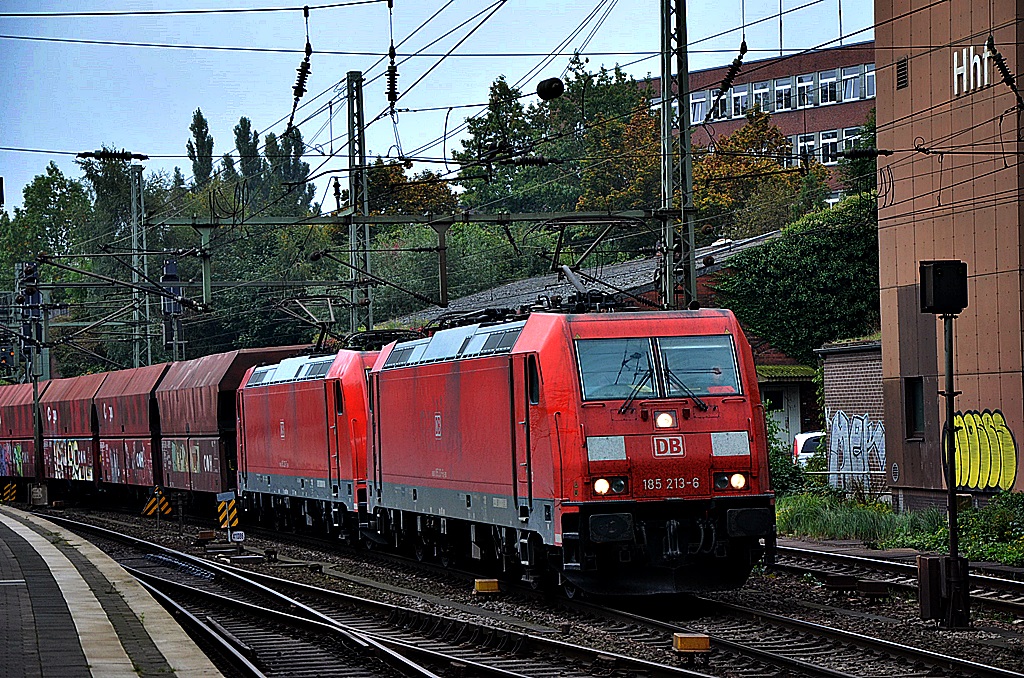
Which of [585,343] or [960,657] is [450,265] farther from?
[960,657]

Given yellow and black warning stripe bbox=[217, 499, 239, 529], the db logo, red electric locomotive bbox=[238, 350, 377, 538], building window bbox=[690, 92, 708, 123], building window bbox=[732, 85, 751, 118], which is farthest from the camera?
building window bbox=[690, 92, 708, 123]

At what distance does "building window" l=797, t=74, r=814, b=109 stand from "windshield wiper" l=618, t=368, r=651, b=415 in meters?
60.9

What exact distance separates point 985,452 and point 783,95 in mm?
54565

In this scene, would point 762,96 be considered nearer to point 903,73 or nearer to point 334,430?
point 903,73

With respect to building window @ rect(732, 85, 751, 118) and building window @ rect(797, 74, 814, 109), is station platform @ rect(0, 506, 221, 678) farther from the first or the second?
building window @ rect(732, 85, 751, 118)

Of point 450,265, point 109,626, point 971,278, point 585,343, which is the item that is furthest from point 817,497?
point 450,265

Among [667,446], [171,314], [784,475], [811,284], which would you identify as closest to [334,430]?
[784,475]

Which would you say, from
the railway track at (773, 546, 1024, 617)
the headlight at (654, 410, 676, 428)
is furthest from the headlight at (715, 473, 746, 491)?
the railway track at (773, 546, 1024, 617)

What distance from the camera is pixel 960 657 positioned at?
12.6 metres

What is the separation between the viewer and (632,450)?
51.5ft

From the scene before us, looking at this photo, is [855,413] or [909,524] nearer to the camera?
[909,524]

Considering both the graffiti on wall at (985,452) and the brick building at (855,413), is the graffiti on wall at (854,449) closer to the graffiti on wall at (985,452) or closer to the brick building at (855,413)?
the brick building at (855,413)

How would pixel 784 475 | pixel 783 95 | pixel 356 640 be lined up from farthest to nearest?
pixel 783 95
pixel 784 475
pixel 356 640

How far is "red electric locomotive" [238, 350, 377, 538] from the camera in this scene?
81.7 feet
